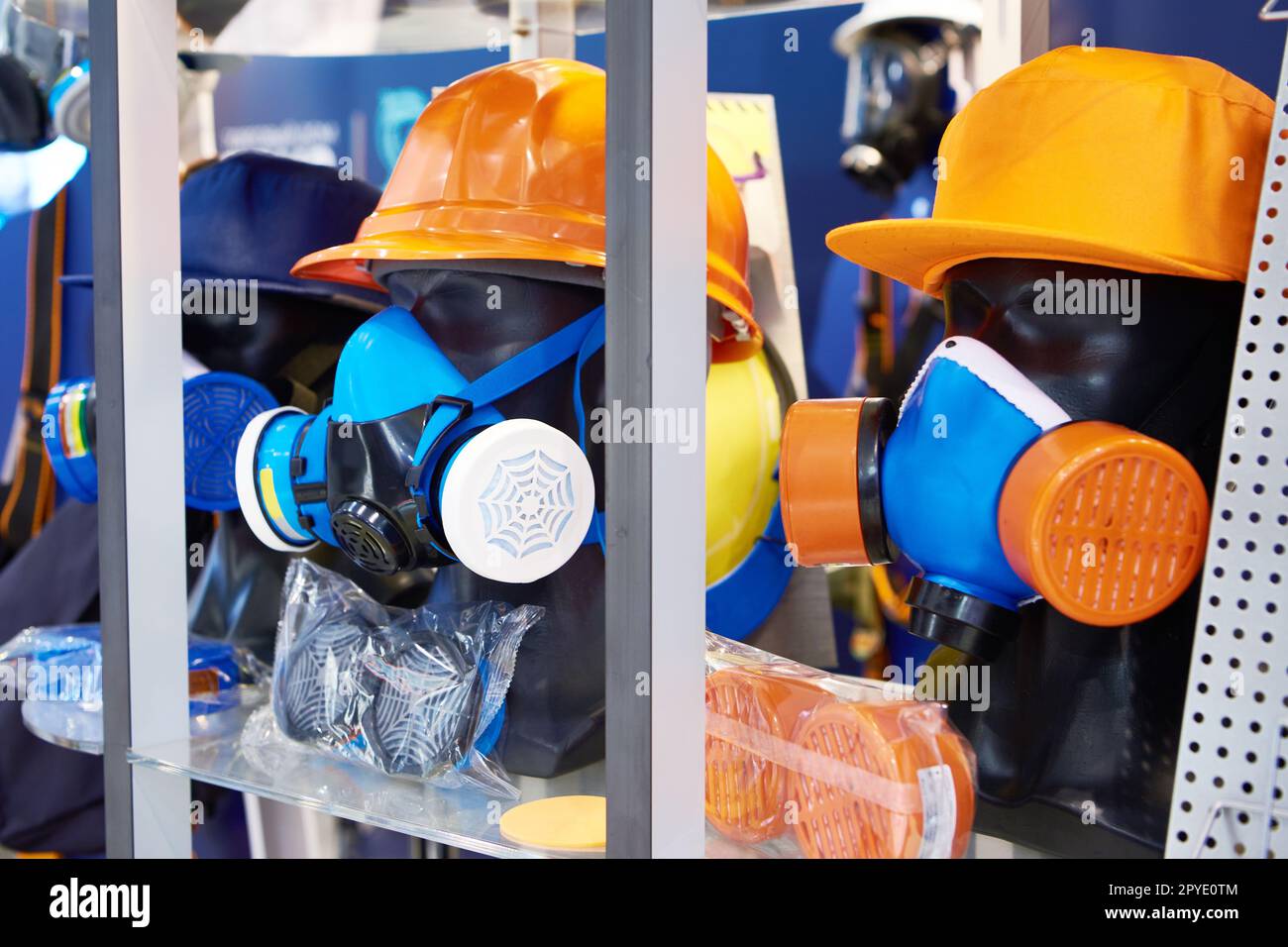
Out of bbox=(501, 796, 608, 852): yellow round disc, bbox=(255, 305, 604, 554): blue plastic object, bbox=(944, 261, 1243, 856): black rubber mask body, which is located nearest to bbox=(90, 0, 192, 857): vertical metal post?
bbox=(255, 305, 604, 554): blue plastic object

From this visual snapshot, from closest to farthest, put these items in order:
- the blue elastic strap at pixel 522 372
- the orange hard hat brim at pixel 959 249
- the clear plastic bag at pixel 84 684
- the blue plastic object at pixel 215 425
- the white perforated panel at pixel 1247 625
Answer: the white perforated panel at pixel 1247 625, the orange hard hat brim at pixel 959 249, the blue elastic strap at pixel 522 372, the clear plastic bag at pixel 84 684, the blue plastic object at pixel 215 425

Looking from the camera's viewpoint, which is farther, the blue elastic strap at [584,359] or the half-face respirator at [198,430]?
the half-face respirator at [198,430]

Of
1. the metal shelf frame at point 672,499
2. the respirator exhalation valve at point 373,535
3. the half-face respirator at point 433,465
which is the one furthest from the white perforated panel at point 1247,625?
the respirator exhalation valve at point 373,535

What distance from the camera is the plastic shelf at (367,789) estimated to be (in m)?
1.15

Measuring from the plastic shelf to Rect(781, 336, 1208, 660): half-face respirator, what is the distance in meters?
0.40

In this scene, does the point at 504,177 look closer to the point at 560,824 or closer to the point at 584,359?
the point at 584,359

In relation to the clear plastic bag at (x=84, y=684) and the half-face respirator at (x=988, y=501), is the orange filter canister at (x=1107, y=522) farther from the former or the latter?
the clear plastic bag at (x=84, y=684)

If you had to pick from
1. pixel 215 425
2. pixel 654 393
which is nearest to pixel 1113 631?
pixel 654 393

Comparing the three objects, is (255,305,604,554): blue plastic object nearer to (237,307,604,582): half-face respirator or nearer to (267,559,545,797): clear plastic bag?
(237,307,604,582): half-face respirator

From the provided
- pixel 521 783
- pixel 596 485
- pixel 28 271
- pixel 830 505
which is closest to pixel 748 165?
pixel 596 485

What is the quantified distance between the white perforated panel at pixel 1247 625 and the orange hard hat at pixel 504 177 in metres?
0.59

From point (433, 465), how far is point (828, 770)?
50 centimetres
